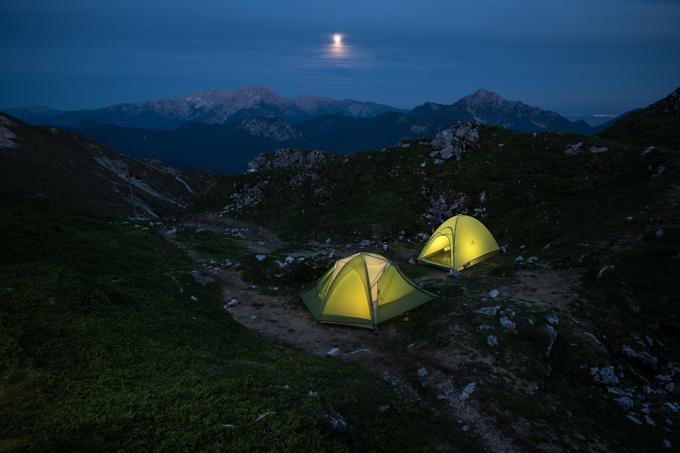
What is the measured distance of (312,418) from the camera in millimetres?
9336

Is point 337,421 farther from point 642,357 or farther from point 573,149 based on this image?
point 573,149

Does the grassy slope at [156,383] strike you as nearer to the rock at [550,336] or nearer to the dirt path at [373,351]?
the dirt path at [373,351]

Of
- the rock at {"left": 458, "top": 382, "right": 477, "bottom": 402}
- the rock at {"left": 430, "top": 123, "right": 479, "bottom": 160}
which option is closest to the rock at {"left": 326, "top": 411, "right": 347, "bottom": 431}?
the rock at {"left": 458, "top": 382, "right": 477, "bottom": 402}

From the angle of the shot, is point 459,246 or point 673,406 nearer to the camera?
point 673,406

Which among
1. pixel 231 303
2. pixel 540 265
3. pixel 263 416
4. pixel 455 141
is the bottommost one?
pixel 231 303

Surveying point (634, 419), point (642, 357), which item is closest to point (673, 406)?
point (634, 419)

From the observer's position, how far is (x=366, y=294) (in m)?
18.5

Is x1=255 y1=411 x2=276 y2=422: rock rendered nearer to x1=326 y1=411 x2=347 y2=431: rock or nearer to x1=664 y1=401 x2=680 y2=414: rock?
x1=326 y1=411 x2=347 y2=431: rock

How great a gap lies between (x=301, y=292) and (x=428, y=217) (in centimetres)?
1837

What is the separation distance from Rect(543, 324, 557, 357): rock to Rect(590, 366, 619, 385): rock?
1400mm

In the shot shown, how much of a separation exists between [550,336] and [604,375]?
2.01m

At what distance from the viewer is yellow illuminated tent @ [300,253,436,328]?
1836cm

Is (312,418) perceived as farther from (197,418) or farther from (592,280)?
(592,280)

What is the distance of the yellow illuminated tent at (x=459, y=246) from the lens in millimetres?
25297
